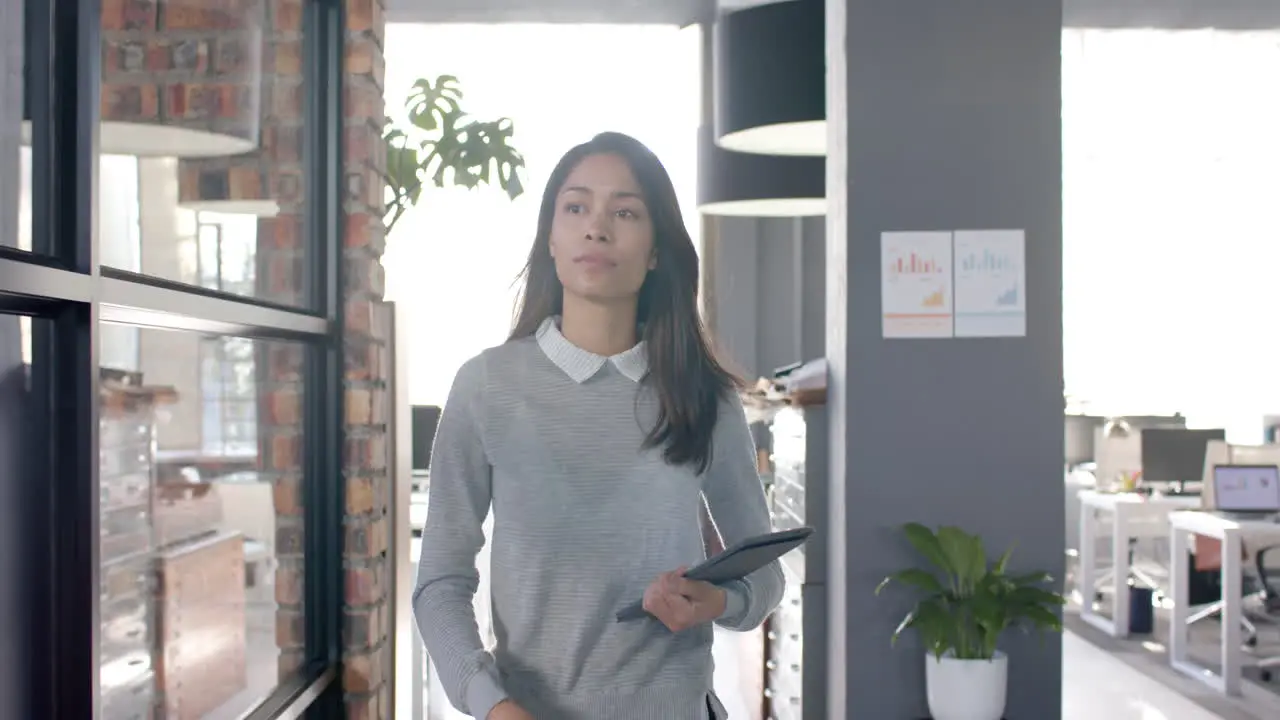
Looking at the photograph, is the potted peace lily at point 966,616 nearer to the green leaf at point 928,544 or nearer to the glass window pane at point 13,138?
the green leaf at point 928,544

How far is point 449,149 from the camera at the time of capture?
387cm

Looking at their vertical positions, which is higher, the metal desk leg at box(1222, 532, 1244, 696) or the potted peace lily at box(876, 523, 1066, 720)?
the potted peace lily at box(876, 523, 1066, 720)

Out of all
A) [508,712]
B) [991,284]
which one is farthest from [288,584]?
[991,284]

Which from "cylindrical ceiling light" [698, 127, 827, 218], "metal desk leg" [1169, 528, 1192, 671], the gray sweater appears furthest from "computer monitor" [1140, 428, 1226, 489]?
the gray sweater

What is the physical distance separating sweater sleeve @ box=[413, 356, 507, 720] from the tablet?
0.55ft

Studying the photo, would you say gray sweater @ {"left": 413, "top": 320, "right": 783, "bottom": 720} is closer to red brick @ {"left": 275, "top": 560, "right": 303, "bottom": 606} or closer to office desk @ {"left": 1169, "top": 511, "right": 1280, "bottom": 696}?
red brick @ {"left": 275, "top": 560, "right": 303, "bottom": 606}

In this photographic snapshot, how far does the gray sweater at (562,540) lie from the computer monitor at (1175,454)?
6.79 metres

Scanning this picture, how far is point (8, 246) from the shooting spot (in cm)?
133

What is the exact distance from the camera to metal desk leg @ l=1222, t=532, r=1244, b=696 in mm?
5758

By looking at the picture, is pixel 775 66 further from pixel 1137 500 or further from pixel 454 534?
pixel 1137 500

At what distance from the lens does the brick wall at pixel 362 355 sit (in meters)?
2.60

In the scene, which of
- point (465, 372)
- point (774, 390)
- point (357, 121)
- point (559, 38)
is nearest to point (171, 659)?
point (465, 372)

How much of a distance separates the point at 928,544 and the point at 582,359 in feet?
8.03

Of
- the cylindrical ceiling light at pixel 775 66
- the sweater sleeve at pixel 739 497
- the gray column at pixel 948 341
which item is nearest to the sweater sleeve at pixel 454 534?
the sweater sleeve at pixel 739 497
